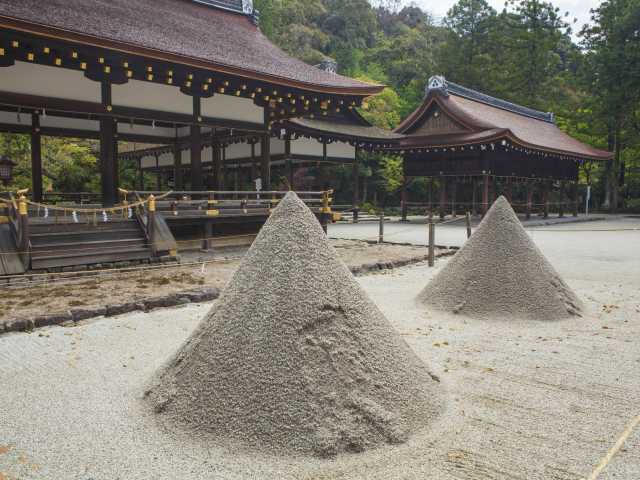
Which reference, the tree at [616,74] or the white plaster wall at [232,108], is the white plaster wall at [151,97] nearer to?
the white plaster wall at [232,108]

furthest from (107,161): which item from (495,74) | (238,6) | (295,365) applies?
(495,74)

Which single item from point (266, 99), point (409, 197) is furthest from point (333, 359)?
point (409, 197)

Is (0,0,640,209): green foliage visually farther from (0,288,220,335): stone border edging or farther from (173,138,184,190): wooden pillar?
(0,288,220,335): stone border edging

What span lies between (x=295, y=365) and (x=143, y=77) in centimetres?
884

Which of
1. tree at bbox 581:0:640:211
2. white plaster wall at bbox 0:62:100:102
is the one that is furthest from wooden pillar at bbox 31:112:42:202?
tree at bbox 581:0:640:211

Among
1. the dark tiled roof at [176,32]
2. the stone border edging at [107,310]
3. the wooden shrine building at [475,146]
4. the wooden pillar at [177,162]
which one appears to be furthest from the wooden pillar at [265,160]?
the wooden shrine building at [475,146]

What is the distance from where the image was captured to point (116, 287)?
7.00m

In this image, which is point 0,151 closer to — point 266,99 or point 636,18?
point 266,99

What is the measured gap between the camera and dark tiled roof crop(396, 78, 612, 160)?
20.4 metres

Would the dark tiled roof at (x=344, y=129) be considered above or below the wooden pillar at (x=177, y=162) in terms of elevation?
above

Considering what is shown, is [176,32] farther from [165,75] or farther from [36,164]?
[36,164]

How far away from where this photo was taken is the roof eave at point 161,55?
7.46 meters

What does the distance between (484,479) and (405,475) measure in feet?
1.21

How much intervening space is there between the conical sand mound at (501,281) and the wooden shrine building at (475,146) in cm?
1331
